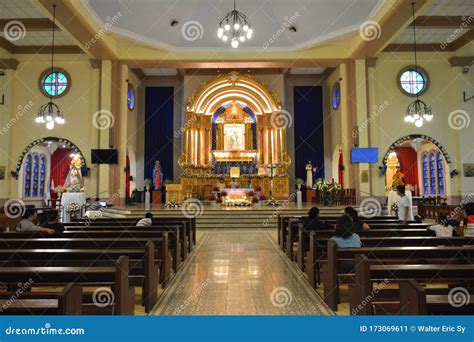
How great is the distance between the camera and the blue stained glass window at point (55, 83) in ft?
45.6

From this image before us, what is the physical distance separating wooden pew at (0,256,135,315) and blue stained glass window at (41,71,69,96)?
12.8m

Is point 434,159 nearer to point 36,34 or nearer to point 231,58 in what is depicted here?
point 231,58

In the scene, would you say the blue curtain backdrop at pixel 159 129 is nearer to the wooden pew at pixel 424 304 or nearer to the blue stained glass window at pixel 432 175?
the blue stained glass window at pixel 432 175

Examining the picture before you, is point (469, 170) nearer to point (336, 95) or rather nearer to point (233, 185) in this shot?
point (336, 95)

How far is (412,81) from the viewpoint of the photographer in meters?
14.0

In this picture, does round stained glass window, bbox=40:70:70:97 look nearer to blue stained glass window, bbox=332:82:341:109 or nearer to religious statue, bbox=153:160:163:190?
religious statue, bbox=153:160:163:190

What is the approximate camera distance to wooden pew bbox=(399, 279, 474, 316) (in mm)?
2070

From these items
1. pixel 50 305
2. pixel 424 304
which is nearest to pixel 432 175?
pixel 424 304

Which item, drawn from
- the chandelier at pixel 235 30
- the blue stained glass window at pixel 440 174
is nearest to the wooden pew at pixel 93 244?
the chandelier at pixel 235 30

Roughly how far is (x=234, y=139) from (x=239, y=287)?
1410 cm

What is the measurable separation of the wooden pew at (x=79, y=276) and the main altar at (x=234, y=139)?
1351 cm

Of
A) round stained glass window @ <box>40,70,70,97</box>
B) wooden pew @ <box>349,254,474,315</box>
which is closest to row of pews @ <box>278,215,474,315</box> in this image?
wooden pew @ <box>349,254,474,315</box>

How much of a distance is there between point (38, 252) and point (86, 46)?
1057 cm

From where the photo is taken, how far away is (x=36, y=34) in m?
12.6
